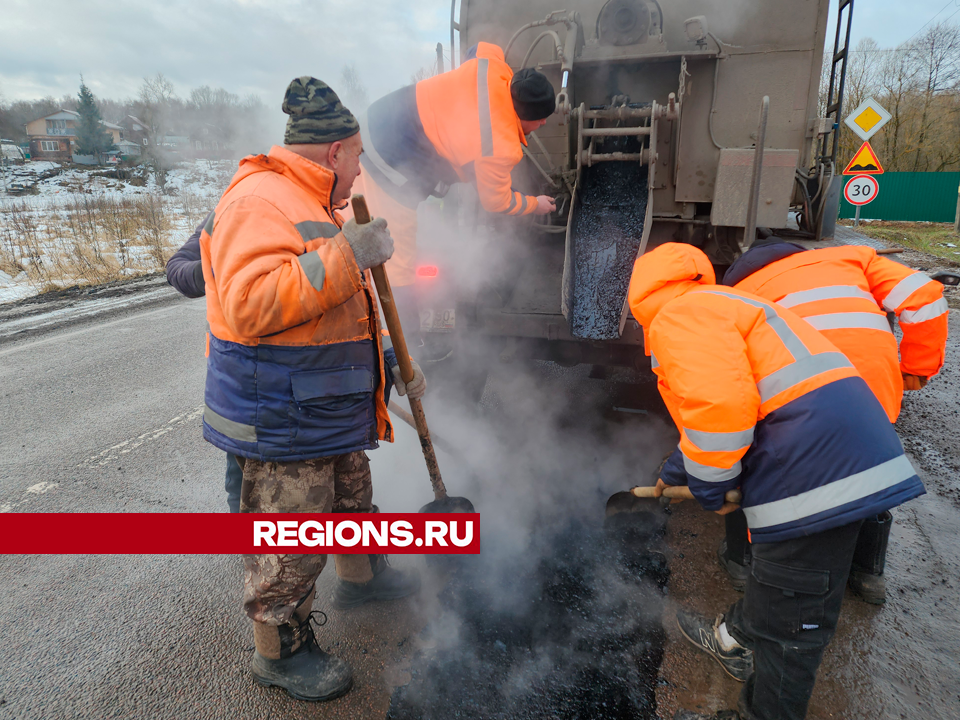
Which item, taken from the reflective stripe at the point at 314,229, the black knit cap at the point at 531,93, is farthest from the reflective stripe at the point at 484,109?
the reflective stripe at the point at 314,229

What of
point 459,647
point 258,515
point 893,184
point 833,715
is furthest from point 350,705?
point 893,184

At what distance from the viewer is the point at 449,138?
299 centimetres

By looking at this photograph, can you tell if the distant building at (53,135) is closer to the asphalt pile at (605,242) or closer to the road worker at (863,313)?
the asphalt pile at (605,242)

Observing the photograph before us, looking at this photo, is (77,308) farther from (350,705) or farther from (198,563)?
(350,705)

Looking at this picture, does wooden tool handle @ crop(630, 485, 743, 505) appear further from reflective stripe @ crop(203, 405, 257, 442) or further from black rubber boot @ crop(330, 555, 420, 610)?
reflective stripe @ crop(203, 405, 257, 442)

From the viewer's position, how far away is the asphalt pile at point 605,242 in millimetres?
3002

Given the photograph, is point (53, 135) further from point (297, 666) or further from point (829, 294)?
point (829, 294)

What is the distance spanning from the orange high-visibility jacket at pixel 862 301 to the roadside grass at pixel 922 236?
10380mm

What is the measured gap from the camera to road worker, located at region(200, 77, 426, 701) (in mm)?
1501

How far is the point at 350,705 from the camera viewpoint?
1.85 m

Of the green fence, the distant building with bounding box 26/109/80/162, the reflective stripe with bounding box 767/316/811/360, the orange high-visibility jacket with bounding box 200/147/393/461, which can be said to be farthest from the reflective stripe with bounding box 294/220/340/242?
the distant building with bounding box 26/109/80/162

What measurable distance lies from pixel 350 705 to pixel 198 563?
1.09 m

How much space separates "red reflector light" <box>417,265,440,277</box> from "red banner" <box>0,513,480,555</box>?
1.37m

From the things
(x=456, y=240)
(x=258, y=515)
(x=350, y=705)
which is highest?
(x=456, y=240)
